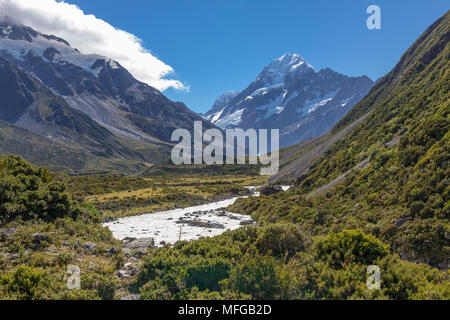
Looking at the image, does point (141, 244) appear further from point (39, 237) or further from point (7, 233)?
point (7, 233)

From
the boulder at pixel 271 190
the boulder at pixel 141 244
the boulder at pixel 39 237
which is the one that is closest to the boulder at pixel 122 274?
the boulder at pixel 39 237

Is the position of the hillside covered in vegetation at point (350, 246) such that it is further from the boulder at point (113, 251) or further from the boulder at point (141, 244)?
the boulder at point (141, 244)

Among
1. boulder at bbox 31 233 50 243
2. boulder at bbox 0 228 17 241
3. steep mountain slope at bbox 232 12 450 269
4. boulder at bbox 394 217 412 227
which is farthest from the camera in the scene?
boulder at bbox 394 217 412 227

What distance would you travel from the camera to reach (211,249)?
11.6 metres

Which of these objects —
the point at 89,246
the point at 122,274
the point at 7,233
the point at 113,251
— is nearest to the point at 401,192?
the point at 122,274

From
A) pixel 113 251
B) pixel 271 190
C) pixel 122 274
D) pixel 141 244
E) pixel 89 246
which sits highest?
pixel 271 190

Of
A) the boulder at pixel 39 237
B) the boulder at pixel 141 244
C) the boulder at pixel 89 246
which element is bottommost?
the boulder at pixel 141 244

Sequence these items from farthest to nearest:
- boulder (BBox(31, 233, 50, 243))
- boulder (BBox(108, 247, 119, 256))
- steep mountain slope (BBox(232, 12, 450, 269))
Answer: boulder (BBox(108, 247, 119, 256)) → steep mountain slope (BBox(232, 12, 450, 269)) → boulder (BBox(31, 233, 50, 243))

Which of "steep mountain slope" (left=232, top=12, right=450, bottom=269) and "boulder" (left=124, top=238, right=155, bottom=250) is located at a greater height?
"steep mountain slope" (left=232, top=12, right=450, bottom=269)

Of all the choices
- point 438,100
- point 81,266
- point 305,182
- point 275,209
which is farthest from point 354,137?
point 81,266

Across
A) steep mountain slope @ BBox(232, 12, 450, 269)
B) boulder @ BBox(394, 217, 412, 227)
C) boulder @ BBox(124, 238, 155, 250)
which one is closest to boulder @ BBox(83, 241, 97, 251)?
boulder @ BBox(124, 238, 155, 250)

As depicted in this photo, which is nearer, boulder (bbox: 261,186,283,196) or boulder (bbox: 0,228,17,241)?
boulder (bbox: 0,228,17,241)

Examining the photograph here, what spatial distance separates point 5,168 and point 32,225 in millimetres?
6033

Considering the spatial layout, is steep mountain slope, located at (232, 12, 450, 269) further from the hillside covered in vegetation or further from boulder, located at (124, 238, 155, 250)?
boulder, located at (124, 238, 155, 250)
